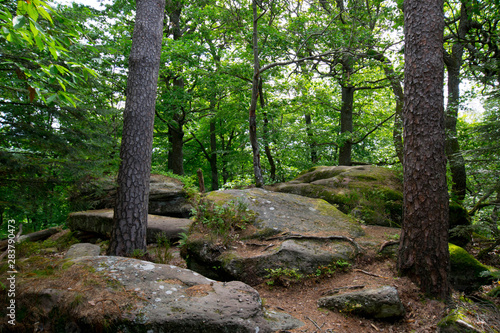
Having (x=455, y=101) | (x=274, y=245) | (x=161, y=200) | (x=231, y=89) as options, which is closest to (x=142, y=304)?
(x=274, y=245)

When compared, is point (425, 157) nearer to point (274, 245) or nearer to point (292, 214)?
point (274, 245)

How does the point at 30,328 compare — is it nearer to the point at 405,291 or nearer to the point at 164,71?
the point at 405,291

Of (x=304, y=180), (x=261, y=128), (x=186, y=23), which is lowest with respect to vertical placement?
(x=304, y=180)

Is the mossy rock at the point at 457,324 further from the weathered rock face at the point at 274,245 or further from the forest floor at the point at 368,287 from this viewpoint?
the weathered rock face at the point at 274,245

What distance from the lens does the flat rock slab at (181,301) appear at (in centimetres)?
273

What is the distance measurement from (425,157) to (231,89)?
31.3 ft

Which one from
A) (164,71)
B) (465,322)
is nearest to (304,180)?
(465,322)

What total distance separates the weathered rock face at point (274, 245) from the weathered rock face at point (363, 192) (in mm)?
985

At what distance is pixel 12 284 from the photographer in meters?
3.06

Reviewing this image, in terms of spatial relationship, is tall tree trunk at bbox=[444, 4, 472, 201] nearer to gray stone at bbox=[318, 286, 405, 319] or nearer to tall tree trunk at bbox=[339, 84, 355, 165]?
gray stone at bbox=[318, 286, 405, 319]

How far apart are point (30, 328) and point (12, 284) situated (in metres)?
0.65

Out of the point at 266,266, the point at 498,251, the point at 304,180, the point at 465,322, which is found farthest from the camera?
the point at 304,180

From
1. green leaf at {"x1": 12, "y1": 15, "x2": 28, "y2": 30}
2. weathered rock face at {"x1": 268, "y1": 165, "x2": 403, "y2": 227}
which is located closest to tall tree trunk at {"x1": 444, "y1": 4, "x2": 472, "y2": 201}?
weathered rock face at {"x1": 268, "y1": 165, "x2": 403, "y2": 227}

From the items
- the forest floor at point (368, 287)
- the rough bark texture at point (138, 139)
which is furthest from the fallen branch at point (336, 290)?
the rough bark texture at point (138, 139)
